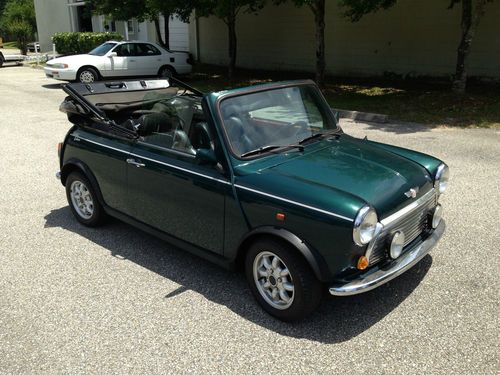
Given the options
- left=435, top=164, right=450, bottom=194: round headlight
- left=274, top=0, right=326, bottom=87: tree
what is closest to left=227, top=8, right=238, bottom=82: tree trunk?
left=274, top=0, right=326, bottom=87: tree

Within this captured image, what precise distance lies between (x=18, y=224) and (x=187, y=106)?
2427 millimetres

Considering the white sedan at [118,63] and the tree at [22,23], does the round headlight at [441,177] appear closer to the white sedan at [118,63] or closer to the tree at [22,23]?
the white sedan at [118,63]

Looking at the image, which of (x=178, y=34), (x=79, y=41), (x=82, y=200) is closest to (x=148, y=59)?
(x=178, y=34)

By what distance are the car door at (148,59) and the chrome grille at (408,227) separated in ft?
49.0

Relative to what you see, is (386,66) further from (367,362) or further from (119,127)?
(367,362)

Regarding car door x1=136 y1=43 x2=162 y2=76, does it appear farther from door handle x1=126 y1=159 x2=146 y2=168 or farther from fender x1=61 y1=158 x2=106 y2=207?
door handle x1=126 y1=159 x2=146 y2=168

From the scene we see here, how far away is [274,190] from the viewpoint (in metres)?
3.33

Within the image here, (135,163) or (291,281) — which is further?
(135,163)

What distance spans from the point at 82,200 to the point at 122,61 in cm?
1269

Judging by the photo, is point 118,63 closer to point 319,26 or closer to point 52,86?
point 52,86

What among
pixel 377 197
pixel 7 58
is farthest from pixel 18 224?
pixel 7 58

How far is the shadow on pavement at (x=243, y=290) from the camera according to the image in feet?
11.1

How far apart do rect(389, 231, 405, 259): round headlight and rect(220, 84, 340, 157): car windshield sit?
107cm

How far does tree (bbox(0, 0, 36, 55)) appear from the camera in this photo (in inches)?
1282
